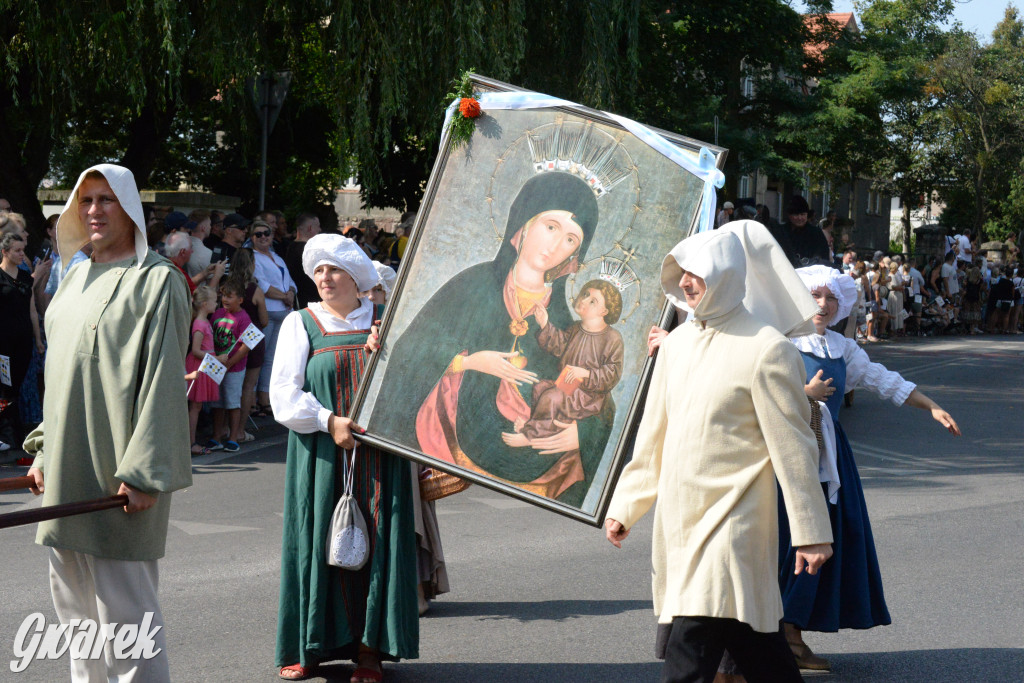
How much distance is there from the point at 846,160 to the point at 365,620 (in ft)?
109

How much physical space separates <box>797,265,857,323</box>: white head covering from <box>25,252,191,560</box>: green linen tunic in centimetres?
282

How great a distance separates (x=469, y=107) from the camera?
15.9ft

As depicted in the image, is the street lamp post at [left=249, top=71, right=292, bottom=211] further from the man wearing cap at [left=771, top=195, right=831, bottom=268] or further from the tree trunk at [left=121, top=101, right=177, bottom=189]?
the man wearing cap at [left=771, top=195, right=831, bottom=268]

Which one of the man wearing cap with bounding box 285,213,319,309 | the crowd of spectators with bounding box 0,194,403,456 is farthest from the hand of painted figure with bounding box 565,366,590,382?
the man wearing cap with bounding box 285,213,319,309

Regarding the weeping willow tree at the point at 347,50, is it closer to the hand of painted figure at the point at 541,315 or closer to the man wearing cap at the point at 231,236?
the man wearing cap at the point at 231,236

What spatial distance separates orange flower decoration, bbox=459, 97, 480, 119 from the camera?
4.84 meters

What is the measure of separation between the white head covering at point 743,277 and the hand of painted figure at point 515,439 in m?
0.84

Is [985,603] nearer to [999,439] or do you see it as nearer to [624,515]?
[624,515]

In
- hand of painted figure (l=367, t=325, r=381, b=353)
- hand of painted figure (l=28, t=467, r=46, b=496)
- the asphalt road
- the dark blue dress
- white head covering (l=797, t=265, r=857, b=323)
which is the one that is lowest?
the asphalt road

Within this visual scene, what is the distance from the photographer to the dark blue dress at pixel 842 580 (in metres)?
4.75

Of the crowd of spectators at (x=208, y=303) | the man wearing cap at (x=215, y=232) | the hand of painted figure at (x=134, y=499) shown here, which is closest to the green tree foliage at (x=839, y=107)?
the man wearing cap at (x=215, y=232)

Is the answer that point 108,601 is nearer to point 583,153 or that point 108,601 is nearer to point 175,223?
point 583,153

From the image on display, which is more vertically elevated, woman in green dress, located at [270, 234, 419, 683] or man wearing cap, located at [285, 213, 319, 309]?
man wearing cap, located at [285, 213, 319, 309]

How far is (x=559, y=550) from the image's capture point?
6953 mm
